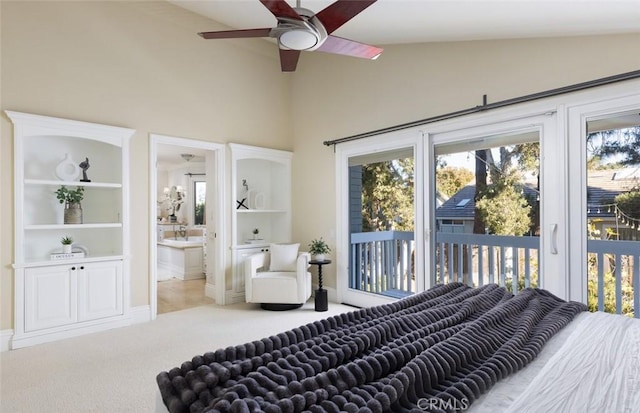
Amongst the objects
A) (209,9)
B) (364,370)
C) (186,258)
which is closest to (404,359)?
(364,370)

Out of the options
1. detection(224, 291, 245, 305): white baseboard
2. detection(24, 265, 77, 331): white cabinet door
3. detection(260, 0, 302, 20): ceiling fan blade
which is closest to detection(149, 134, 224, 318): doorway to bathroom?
detection(224, 291, 245, 305): white baseboard

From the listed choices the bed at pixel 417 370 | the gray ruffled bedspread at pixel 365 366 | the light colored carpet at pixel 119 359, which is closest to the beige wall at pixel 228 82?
the light colored carpet at pixel 119 359

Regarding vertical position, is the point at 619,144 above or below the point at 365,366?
above

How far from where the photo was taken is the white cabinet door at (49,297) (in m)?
3.31

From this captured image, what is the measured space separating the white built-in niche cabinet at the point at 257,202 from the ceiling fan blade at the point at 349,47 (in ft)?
8.76

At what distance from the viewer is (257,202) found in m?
5.58

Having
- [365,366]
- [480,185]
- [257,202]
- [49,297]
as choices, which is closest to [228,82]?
[257,202]

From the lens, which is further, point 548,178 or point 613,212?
point 548,178

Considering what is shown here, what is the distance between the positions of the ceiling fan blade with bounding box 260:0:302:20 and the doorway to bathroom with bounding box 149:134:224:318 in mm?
2789

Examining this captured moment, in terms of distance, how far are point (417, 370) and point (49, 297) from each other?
3.82 m

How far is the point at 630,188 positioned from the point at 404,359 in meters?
2.65

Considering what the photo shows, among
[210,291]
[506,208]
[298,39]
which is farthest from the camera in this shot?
[210,291]

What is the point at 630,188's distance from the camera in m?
2.63

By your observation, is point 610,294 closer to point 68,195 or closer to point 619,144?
point 619,144
